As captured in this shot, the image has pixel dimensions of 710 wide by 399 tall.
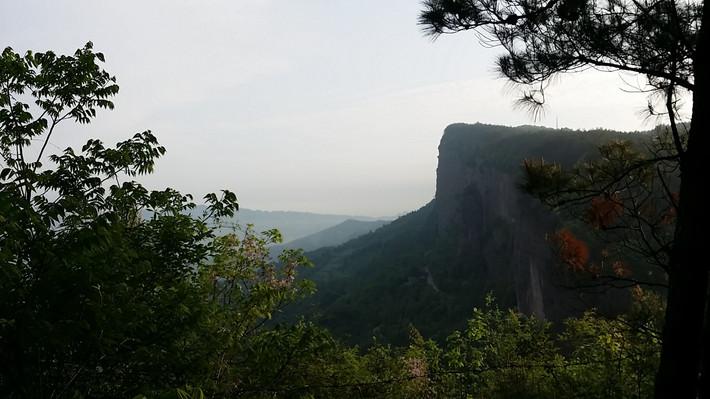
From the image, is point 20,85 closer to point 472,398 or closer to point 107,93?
point 107,93

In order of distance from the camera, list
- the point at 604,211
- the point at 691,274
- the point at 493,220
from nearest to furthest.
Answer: the point at 691,274
the point at 604,211
the point at 493,220

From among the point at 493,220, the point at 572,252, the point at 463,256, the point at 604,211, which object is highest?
the point at 604,211

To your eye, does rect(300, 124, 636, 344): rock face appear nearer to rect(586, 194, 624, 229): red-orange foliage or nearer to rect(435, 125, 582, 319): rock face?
rect(435, 125, 582, 319): rock face

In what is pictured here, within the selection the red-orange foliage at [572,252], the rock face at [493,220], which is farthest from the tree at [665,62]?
the rock face at [493,220]

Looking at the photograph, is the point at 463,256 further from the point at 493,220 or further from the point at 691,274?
the point at 691,274

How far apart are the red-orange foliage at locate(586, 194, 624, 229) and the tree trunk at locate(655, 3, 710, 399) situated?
4.36 ft

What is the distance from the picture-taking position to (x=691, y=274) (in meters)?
4.03

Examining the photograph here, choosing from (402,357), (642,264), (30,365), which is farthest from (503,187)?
(30,365)

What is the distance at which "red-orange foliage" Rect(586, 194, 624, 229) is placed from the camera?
18.0 ft

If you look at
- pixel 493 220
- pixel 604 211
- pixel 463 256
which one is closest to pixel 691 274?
pixel 604 211

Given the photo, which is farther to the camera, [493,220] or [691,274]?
[493,220]

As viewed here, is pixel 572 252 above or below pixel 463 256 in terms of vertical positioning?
above

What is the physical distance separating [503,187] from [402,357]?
58.7m

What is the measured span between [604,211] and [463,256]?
69.1 m
